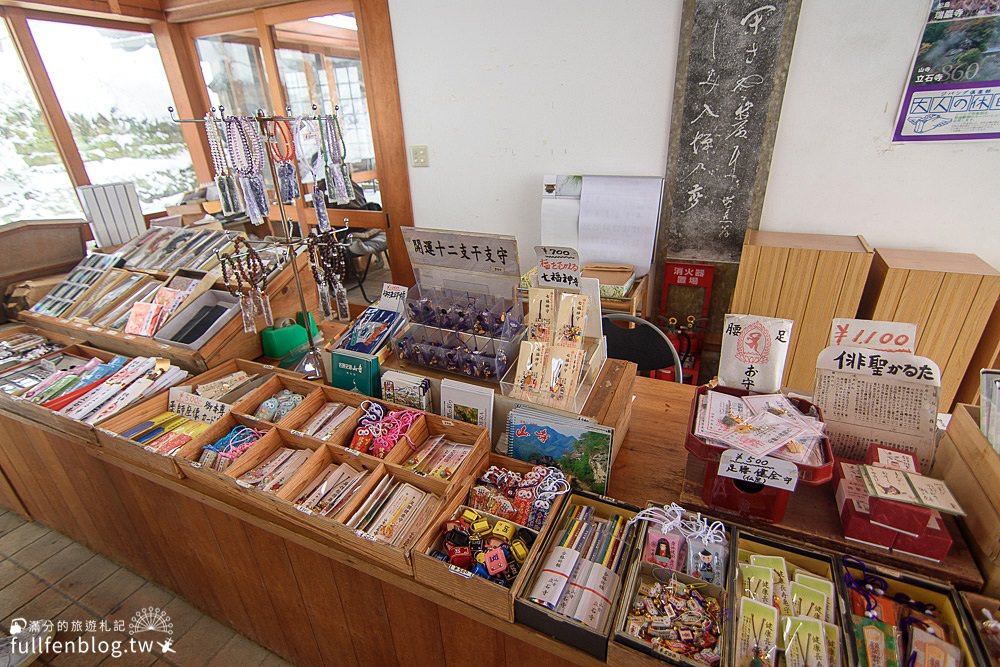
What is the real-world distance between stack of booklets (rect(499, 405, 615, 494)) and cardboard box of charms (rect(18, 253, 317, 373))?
3.96 feet

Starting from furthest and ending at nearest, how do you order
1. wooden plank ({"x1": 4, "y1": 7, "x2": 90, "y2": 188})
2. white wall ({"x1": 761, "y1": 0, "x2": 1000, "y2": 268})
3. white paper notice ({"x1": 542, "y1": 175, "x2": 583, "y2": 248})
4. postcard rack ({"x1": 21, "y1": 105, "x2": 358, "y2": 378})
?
wooden plank ({"x1": 4, "y1": 7, "x2": 90, "y2": 188}) → white paper notice ({"x1": 542, "y1": 175, "x2": 583, "y2": 248}) → white wall ({"x1": 761, "y1": 0, "x2": 1000, "y2": 268}) → postcard rack ({"x1": 21, "y1": 105, "x2": 358, "y2": 378})

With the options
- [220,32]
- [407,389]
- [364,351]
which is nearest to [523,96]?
[364,351]

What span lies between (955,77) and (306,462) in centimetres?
332

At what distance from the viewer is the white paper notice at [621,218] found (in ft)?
9.79

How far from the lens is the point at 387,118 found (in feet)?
12.0

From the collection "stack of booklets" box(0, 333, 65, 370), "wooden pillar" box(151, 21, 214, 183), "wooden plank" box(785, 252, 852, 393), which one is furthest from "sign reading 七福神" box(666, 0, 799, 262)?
"wooden pillar" box(151, 21, 214, 183)

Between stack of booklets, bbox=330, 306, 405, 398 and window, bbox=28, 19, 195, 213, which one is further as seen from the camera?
window, bbox=28, 19, 195, 213

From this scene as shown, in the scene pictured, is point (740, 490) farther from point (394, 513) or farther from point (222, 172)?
point (222, 172)

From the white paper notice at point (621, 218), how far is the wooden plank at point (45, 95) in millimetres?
4031

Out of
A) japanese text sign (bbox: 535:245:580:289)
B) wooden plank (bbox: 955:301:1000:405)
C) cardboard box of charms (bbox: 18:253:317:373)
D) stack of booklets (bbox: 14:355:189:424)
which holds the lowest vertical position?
wooden plank (bbox: 955:301:1000:405)

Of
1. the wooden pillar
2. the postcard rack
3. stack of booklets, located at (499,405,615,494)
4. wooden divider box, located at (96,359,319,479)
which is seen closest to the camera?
stack of booklets, located at (499,405,615,494)

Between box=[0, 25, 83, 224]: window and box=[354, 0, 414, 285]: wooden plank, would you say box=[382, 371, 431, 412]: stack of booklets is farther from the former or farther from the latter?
box=[0, 25, 83, 224]: window

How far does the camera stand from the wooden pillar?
13.8 feet

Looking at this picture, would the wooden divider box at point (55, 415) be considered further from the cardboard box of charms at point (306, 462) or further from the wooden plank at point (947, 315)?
the wooden plank at point (947, 315)
